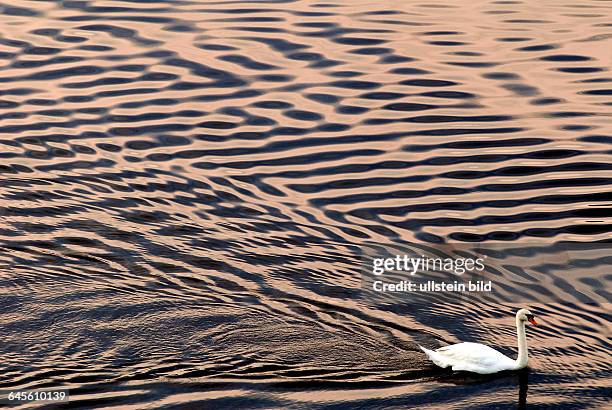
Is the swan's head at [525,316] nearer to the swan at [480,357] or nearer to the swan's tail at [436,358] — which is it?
the swan at [480,357]

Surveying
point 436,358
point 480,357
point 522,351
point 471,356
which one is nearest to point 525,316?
point 522,351

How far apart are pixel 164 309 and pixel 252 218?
285 cm

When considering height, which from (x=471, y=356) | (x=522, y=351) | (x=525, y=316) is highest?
(x=525, y=316)

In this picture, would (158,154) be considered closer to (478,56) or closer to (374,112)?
(374,112)

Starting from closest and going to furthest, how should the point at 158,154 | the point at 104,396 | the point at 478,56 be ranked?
the point at 104,396 < the point at 158,154 < the point at 478,56

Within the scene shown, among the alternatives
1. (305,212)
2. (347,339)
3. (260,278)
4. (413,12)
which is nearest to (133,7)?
(413,12)

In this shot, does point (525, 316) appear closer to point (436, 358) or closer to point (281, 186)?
point (436, 358)

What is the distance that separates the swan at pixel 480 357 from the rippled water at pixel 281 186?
0.19 m

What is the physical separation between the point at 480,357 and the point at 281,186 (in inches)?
221

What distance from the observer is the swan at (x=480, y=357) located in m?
15.1

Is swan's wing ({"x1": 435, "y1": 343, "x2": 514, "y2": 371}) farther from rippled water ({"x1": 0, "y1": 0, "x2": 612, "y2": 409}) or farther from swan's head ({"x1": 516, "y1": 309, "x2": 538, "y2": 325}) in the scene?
swan's head ({"x1": 516, "y1": 309, "x2": 538, "y2": 325})

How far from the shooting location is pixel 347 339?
1573cm

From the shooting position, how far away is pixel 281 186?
1978 cm

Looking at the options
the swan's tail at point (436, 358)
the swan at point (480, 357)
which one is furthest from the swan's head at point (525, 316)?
the swan's tail at point (436, 358)
